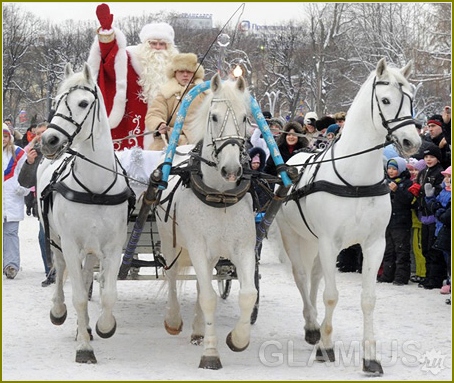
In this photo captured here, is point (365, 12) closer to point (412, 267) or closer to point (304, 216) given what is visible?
point (412, 267)

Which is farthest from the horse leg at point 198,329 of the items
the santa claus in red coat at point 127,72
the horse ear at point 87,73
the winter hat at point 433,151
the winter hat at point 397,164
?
the winter hat at point 397,164

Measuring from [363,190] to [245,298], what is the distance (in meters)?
1.34

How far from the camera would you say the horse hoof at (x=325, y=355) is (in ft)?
25.3

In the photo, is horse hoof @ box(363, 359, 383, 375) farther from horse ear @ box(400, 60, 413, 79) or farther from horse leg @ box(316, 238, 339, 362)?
horse ear @ box(400, 60, 413, 79)

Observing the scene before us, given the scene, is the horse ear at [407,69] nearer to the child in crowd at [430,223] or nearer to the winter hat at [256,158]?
the winter hat at [256,158]

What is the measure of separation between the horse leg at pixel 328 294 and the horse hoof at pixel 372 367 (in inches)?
20.3

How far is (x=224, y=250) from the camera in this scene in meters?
7.38

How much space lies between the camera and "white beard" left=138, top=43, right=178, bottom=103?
9930mm

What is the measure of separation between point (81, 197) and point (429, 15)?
31.1 meters

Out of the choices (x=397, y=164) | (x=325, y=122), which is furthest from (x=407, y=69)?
(x=325, y=122)

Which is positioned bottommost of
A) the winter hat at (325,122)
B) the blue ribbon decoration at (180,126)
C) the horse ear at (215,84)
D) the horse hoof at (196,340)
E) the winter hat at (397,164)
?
the horse hoof at (196,340)

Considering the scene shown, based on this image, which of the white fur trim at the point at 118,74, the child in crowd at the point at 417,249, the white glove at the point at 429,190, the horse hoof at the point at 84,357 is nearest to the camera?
the horse hoof at the point at 84,357

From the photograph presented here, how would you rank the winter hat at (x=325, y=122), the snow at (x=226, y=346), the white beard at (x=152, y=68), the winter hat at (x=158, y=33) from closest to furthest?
the snow at (x=226, y=346) < the white beard at (x=152, y=68) < the winter hat at (x=158, y=33) < the winter hat at (x=325, y=122)

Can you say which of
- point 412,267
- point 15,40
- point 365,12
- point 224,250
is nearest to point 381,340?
point 224,250
